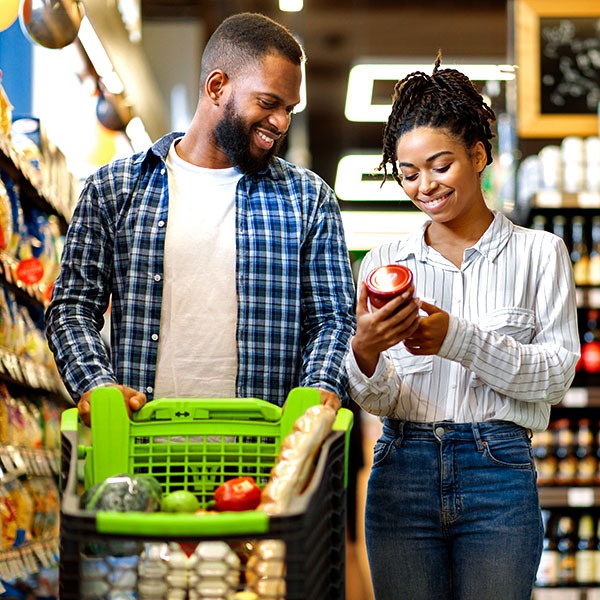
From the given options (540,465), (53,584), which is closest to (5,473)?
(53,584)

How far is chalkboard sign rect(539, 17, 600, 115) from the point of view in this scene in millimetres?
6527

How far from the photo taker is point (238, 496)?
1.90 m

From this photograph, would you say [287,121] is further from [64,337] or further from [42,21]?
[42,21]

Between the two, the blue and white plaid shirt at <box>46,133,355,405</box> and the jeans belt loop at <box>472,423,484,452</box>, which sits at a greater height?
the blue and white plaid shirt at <box>46,133,355,405</box>

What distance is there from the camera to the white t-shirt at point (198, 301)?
8.29 feet

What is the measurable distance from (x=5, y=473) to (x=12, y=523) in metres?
0.23

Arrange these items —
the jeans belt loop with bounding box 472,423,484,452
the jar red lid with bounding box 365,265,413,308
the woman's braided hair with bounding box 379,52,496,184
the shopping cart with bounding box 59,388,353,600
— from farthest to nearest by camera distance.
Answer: the woman's braided hair with bounding box 379,52,496,184, the jeans belt loop with bounding box 472,423,484,452, the jar red lid with bounding box 365,265,413,308, the shopping cart with bounding box 59,388,353,600

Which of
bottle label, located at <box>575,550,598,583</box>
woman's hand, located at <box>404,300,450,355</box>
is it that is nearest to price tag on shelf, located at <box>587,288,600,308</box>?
bottle label, located at <box>575,550,598,583</box>

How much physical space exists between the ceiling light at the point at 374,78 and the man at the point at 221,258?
5.67 meters

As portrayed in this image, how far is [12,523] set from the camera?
12.9ft

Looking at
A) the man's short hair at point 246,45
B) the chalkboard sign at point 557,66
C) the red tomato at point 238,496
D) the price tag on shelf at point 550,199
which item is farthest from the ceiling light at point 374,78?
the red tomato at point 238,496

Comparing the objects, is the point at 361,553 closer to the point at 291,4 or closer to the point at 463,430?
the point at 291,4

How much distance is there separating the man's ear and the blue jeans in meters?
0.95

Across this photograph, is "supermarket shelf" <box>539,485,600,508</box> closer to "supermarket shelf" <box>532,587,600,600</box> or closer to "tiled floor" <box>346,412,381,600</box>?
"supermarket shelf" <box>532,587,600,600</box>
